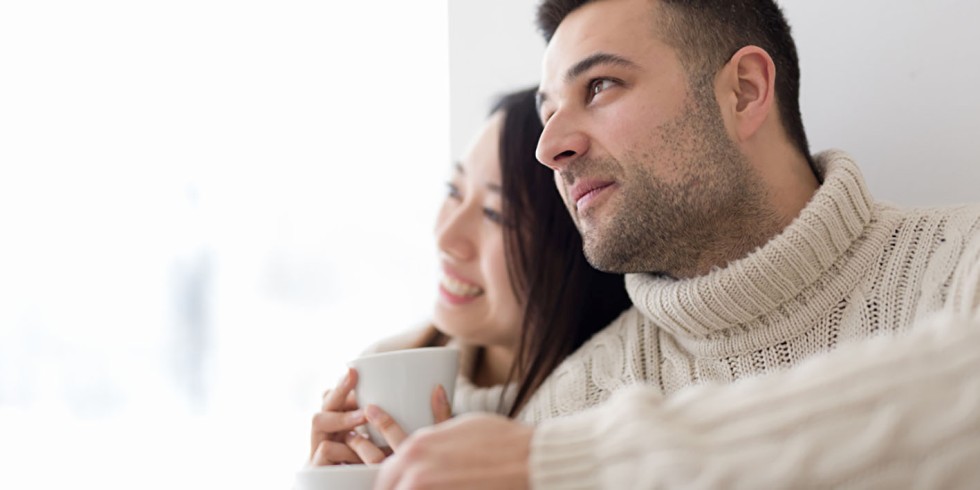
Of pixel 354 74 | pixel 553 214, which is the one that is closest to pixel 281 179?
pixel 354 74

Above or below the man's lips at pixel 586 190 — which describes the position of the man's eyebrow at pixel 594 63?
above

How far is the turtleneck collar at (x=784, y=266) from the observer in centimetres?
90

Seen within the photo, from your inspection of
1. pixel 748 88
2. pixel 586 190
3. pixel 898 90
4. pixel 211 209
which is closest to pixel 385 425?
pixel 586 190

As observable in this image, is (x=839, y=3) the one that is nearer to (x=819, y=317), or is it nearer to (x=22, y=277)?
(x=819, y=317)

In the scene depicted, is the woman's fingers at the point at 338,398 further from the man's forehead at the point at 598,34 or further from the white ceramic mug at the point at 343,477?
the man's forehead at the point at 598,34

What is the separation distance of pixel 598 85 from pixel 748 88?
0.62ft

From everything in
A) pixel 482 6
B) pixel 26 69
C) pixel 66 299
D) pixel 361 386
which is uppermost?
pixel 482 6

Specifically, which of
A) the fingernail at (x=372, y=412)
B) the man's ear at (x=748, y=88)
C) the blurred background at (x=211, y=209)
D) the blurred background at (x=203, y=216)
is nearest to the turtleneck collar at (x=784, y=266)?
the man's ear at (x=748, y=88)

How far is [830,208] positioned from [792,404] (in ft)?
1.52

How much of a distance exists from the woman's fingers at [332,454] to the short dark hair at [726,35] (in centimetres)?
60

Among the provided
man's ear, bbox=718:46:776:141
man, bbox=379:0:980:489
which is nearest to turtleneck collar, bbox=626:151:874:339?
man, bbox=379:0:980:489

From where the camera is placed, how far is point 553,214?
1.24 m

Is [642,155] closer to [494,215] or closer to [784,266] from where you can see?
[784,266]

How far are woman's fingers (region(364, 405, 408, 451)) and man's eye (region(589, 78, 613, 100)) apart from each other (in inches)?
17.5
